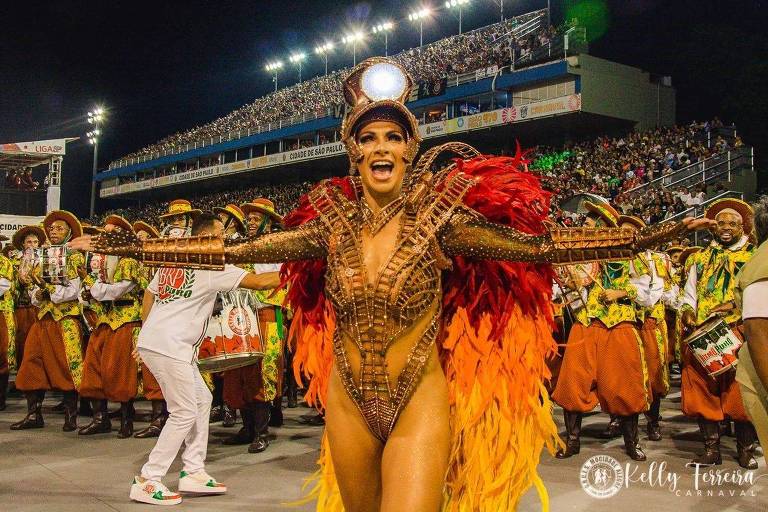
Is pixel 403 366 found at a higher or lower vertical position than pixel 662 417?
higher

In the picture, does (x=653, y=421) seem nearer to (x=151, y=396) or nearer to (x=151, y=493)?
(x=151, y=493)

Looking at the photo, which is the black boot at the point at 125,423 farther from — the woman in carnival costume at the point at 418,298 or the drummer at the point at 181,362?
the woman in carnival costume at the point at 418,298

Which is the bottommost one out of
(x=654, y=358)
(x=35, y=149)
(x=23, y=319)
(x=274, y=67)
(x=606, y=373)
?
(x=606, y=373)

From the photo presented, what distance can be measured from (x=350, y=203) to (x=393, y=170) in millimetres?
251

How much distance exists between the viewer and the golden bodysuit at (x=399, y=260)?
8.88 ft

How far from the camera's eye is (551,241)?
8.79 ft

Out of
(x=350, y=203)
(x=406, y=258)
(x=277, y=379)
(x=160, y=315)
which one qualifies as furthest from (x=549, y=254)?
(x=277, y=379)

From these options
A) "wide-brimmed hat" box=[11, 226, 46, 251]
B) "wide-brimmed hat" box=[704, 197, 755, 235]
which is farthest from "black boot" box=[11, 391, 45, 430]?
"wide-brimmed hat" box=[704, 197, 755, 235]

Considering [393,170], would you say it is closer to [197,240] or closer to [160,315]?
[197,240]

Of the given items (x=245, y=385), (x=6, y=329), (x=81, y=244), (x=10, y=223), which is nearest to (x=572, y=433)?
(x=245, y=385)

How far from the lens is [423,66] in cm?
3578

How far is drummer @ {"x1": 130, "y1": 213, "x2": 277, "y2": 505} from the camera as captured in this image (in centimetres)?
500

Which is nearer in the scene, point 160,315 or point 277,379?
point 160,315

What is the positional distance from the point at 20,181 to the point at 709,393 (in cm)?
2443
